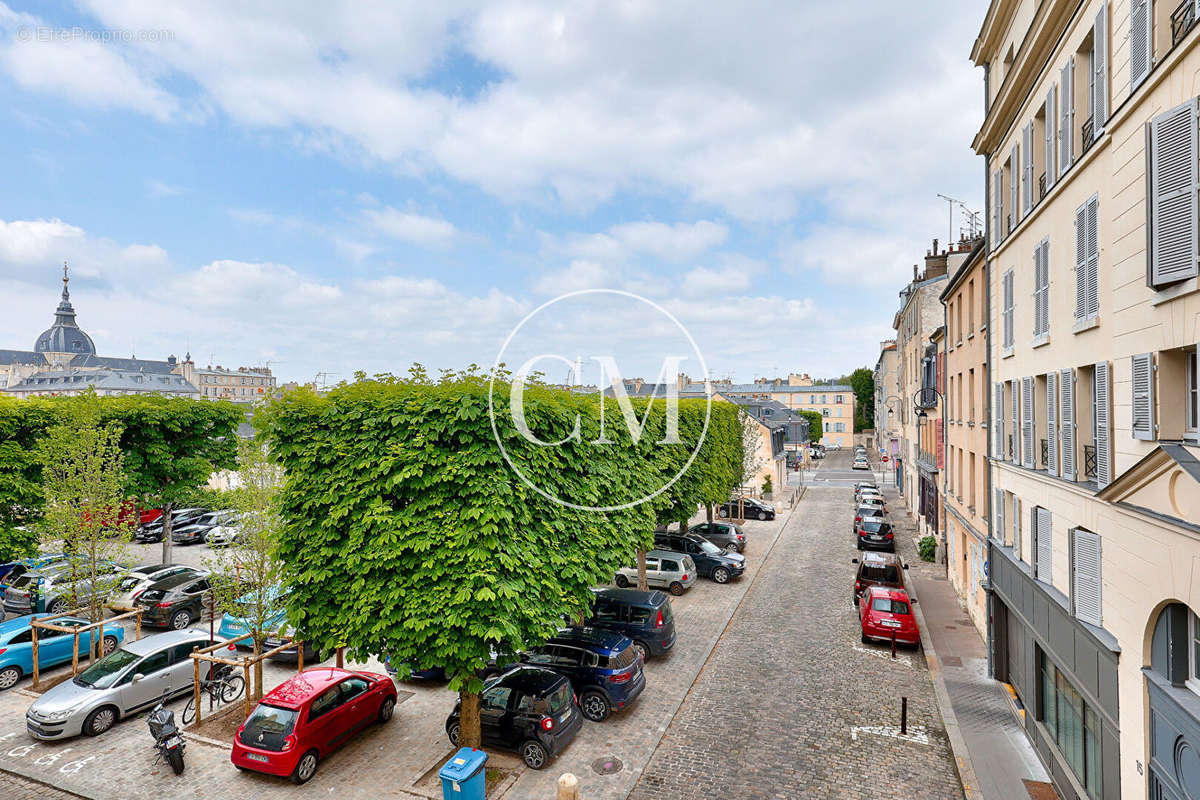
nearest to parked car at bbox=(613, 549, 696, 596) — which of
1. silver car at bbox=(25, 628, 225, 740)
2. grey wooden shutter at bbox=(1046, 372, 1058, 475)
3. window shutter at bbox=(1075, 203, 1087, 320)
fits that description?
grey wooden shutter at bbox=(1046, 372, 1058, 475)

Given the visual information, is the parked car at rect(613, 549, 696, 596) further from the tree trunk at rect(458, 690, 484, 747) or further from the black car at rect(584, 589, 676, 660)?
the tree trunk at rect(458, 690, 484, 747)

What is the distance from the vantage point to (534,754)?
11789 mm

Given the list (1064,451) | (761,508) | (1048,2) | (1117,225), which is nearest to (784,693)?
(1064,451)

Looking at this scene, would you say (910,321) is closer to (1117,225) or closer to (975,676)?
(975,676)

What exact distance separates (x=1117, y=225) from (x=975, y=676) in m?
12.3

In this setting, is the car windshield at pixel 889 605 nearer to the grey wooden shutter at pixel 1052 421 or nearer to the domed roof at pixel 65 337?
the grey wooden shutter at pixel 1052 421

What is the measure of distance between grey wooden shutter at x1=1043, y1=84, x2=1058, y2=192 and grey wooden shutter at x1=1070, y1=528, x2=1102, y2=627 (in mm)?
6592

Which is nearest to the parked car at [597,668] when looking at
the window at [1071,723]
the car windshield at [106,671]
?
the window at [1071,723]

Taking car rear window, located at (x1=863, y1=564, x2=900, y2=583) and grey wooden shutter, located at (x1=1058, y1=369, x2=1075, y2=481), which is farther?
car rear window, located at (x1=863, y1=564, x2=900, y2=583)

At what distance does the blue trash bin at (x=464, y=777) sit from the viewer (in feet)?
31.8

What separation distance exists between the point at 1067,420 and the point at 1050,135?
5572 mm

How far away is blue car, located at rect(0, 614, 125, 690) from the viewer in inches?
629

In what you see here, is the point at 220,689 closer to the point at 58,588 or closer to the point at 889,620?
the point at 58,588

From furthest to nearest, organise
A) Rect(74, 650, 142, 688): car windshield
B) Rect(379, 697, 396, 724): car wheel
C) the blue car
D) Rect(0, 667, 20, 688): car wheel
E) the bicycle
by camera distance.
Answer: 1. the blue car
2. Rect(0, 667, 20, 688): car wheel
3. the bicycle
4. Rect(74, 650, 142, 688): car windshield
5. Rect(379, 697, 396, 724): car wheel
